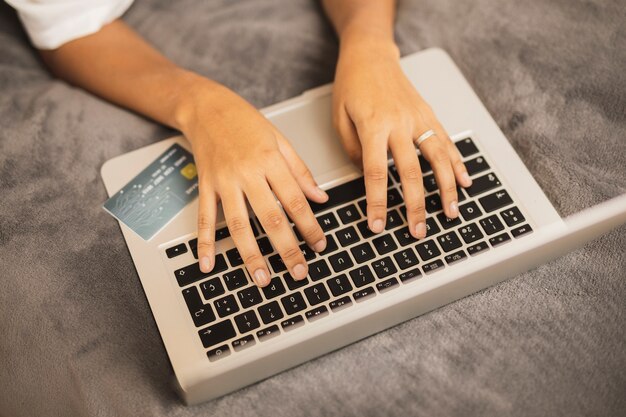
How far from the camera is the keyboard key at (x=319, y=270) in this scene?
0.65 m

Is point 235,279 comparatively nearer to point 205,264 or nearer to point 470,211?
point 205,264

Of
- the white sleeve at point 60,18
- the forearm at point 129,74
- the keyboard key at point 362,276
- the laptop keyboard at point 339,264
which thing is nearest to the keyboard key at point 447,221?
the laptop keyboard at point 339,264

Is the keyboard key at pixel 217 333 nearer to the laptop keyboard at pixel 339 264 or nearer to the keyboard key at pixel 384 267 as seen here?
the laptop keyboard at pixel 339 264

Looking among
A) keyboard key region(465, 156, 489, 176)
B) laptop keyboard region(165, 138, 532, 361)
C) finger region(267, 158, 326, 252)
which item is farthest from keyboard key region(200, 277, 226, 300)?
keyboard key region(465, 156, 489, 176)

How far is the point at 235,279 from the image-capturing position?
65cm

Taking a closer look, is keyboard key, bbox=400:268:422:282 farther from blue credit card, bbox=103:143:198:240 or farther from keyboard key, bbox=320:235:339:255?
blue credit card, bbox=103:143:198:240

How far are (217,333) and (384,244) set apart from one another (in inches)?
8.1

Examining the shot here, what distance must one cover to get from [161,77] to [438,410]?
537 millimetres

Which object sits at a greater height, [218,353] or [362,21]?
[362,21]

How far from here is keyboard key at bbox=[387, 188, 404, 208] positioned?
2.28 feet

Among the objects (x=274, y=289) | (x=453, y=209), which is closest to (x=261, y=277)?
(x=274, y=289)

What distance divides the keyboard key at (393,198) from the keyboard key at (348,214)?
4 centimetres

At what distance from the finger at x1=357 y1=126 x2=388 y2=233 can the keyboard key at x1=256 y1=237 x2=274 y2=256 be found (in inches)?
4.5

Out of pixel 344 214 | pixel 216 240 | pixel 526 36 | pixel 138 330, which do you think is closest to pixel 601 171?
pixel 526 36
